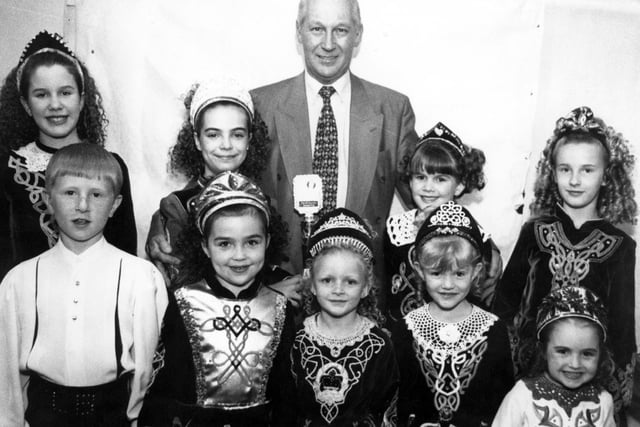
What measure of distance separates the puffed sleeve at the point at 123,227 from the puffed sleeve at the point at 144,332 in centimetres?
58

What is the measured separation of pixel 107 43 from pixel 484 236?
9.56ft

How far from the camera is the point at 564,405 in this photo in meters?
3.07

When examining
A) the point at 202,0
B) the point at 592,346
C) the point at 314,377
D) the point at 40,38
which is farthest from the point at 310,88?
the point at 592,346

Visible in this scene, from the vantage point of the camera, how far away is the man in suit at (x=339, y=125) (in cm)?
412

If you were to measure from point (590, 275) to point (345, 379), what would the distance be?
143 cm

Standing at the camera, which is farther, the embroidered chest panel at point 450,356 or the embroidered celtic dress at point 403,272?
the embroidered celtic dress at point 403,272

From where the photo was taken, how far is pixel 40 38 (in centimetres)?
382

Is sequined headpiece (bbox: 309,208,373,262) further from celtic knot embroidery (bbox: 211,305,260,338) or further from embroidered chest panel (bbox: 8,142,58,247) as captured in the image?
embroidered chest panel (bbox: 8,142,58,247)

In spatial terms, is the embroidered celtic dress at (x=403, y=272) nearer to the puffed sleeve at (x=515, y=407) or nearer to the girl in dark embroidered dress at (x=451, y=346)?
the girl in dark embroidered dress at (x=451, y=346)

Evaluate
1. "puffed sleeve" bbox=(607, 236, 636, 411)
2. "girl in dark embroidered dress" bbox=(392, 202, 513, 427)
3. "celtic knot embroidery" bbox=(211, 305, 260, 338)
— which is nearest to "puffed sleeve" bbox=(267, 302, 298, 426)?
"celtic knot embroidery" bbox=(211, 305, 260, 338)

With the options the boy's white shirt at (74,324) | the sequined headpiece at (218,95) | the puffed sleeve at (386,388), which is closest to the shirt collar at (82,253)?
the boy's white shirt at (74,324)

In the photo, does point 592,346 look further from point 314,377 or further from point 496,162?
point 496,162

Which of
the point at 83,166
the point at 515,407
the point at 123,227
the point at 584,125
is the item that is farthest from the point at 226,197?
the point at 584,125

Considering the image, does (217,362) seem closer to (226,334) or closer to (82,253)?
(226,334)
